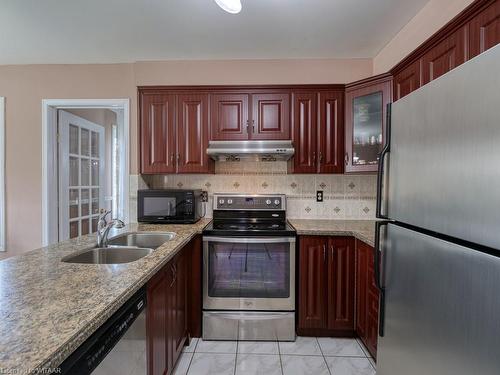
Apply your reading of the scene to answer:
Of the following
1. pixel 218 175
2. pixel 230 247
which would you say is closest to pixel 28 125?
pixel 218 175

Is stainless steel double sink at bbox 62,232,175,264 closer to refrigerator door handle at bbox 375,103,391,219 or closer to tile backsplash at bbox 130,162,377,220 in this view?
Result: tile backsplash at bbox 130,162,377,220

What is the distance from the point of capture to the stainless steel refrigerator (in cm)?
74

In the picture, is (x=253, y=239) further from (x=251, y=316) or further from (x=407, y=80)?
(x=407, y=80)

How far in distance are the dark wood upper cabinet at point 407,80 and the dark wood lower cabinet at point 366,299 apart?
1.16 meters

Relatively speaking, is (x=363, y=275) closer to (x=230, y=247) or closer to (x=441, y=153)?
(x=230, y=247)

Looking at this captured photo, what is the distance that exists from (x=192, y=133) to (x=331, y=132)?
1319 millimetres

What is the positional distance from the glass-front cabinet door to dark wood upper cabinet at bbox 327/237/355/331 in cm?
70

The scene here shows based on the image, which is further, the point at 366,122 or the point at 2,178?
the point at 2,178

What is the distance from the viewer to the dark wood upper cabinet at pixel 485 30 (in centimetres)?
120

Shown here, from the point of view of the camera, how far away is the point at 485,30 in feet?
4.13

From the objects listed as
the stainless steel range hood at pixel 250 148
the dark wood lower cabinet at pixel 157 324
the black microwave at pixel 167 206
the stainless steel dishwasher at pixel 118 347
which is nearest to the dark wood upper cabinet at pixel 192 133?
the stainless steel range hood at pixel 250 148

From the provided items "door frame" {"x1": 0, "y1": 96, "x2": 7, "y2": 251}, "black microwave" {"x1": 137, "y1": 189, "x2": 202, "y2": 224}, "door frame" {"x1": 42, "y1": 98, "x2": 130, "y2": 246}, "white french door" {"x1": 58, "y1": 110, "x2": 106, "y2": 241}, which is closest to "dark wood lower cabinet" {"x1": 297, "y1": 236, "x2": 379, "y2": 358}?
"black microwave" {"x1": 137, "y1": 189, "x2": 202, "y2": 224}

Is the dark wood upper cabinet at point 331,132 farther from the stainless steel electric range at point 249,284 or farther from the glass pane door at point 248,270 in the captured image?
the glass pane door at point 248,270

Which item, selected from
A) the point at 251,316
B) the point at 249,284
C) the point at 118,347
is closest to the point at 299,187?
the point at 249,284
